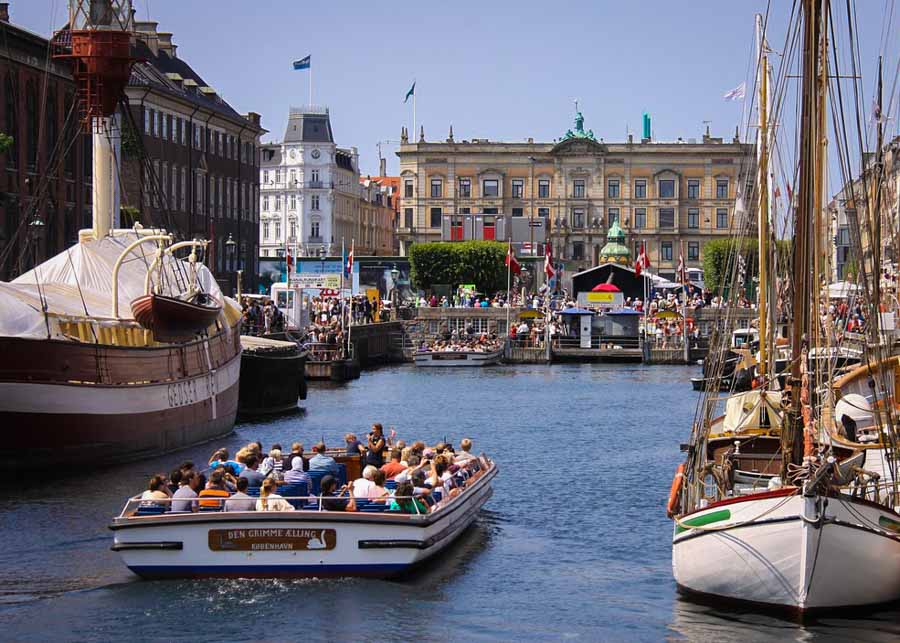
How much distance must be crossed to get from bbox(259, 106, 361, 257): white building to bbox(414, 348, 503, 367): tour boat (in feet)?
280

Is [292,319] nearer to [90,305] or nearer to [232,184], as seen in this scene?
[232,184]

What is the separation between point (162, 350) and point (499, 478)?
409 inches

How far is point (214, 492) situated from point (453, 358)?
249ft

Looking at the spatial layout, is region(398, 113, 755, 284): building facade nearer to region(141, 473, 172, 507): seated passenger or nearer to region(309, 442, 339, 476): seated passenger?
region(309, 442, 339, 476): seated passenger

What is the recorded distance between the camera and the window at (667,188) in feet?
597

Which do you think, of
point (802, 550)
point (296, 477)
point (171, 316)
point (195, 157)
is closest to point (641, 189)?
point (195, 157)

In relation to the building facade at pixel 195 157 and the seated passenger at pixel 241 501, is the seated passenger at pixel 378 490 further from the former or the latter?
the building facade at pixel 195 157

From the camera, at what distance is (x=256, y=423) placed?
58.7 meters

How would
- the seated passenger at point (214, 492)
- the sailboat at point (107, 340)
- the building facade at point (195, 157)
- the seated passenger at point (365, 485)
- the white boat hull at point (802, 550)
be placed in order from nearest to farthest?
the white boat hull at point (802, 550) < the seated passenger at point (214, 492) < the seated passenger at point (365, 485) < the sailboat at point (107, 340) < the building facade at point (195, 157)

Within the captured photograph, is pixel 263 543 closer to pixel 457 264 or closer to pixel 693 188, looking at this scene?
pixel 457 264

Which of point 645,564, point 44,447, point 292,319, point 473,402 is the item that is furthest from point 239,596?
point 292,319

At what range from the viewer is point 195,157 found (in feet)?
336

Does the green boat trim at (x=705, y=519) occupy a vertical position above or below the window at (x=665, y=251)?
below

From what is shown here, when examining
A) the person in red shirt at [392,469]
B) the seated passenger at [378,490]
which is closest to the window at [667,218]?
the person in red shirt at [392,469]
